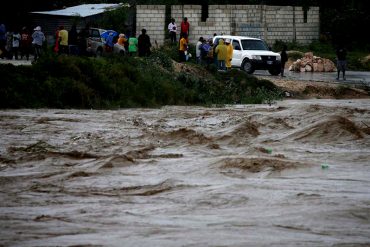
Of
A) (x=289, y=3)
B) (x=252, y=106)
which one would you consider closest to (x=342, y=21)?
(x=289, y=3)

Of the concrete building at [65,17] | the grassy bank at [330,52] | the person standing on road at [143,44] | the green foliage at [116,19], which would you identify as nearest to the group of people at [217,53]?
the person standing on road at [143,44]

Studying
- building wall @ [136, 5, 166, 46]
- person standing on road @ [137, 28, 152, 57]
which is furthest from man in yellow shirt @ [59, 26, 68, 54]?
building wall @ [136, 5, 166, 46]

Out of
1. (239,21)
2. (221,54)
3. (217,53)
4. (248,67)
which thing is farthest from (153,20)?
(221,54)

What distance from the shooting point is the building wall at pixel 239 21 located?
41719mm

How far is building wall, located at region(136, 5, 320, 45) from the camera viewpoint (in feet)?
137

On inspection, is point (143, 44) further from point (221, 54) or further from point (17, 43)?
point (17, 43)

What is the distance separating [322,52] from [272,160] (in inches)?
1166

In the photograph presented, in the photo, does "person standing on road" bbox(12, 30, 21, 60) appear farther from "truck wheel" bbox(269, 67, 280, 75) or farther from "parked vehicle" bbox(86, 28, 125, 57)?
"truck wheel" bbox(269, 67, 280, 75)

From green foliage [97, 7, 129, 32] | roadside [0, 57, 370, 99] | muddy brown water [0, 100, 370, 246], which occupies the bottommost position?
muddy brown water [0, 100, 370, 246]

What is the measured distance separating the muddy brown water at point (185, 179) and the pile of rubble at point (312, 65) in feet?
59.7

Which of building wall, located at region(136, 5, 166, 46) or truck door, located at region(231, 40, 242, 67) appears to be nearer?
truck door, located at region(231, 40, 242, 67)

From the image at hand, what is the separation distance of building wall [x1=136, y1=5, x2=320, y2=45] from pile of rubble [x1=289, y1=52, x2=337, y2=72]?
3.71 meters

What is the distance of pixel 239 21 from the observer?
139ft

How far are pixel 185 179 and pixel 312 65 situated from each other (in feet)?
89.3
